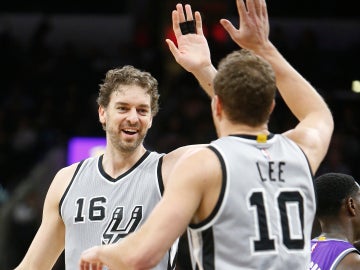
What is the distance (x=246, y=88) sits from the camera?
353 centimetres

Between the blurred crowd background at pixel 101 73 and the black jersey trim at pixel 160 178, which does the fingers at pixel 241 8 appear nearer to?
the black jersey trim at pixel 160 178

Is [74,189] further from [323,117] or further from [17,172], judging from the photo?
[17,172]

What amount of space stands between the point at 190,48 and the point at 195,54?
52 millimetres

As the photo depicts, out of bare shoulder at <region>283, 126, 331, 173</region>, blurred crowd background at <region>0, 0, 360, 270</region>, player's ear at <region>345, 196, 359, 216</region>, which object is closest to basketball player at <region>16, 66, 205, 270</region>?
player's ear at <region>345, 196, 359, 216</region>

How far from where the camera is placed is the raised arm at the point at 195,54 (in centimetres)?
451

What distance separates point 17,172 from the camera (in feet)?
42.6

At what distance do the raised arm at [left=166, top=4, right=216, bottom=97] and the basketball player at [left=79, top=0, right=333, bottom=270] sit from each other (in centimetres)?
80

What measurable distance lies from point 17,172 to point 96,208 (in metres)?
8.26

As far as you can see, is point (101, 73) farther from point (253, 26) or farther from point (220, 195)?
point (220, 195)

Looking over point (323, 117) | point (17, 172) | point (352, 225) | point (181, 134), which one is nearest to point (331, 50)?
point (181, 134)

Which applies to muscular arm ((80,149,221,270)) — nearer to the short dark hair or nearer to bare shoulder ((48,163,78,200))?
bare shoulder ((48,163,78,200))

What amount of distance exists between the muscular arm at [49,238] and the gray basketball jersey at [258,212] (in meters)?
1.66

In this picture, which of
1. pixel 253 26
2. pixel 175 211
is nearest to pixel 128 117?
pixel 253 26

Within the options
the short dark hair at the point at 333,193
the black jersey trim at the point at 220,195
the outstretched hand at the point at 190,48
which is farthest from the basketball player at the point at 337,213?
the black jersey trim at the point at 220,195
